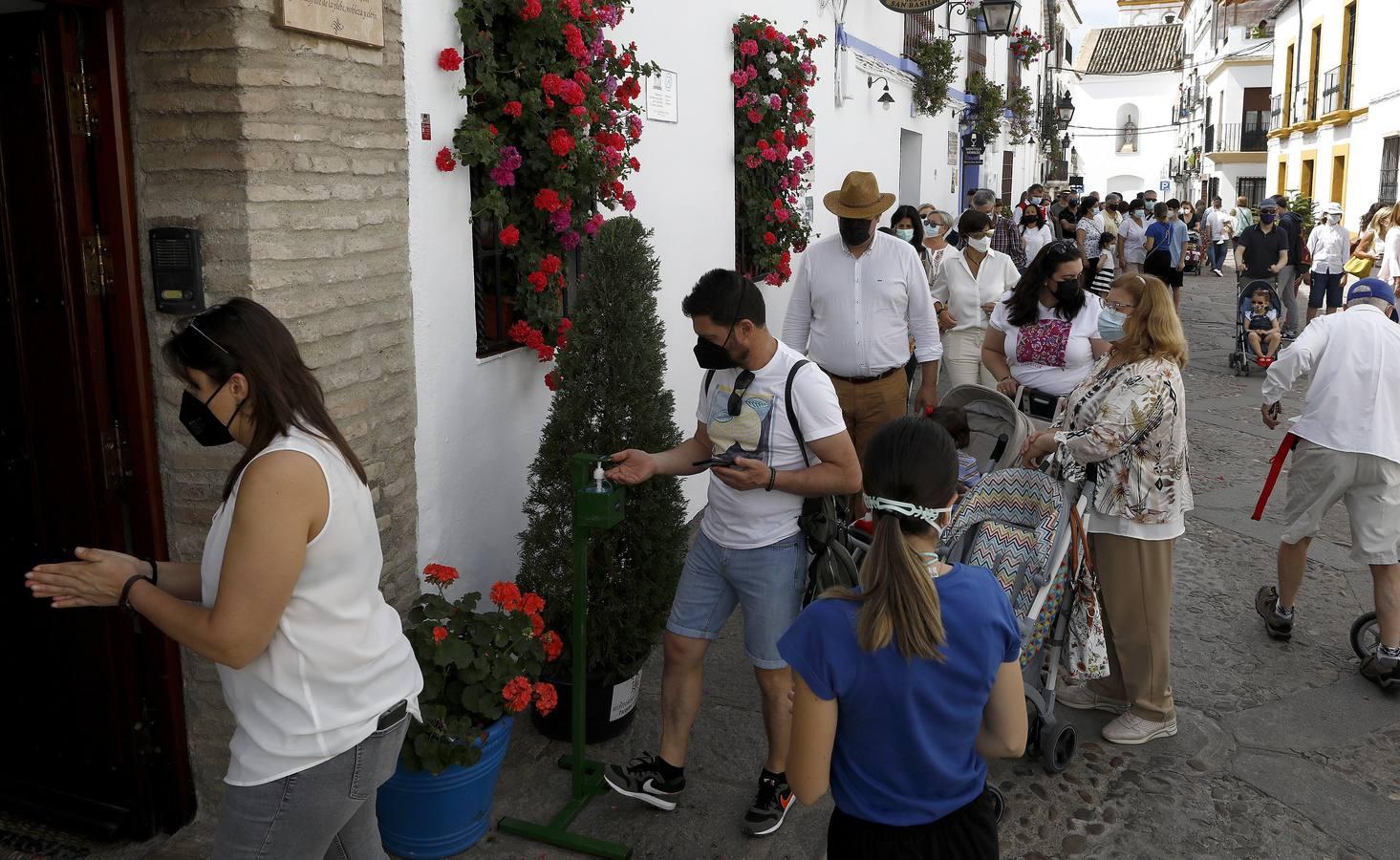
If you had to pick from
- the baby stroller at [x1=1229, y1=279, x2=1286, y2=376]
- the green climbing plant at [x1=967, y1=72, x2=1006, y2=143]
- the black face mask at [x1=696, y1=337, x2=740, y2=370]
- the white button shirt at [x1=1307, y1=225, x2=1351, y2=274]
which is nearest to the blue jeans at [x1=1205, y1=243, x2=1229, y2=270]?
the green climbing plant at [x1=967, y1=72, x2=1006, y2=143]

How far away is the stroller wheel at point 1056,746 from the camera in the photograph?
4.24 meters

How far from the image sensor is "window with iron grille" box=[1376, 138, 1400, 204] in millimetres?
21703

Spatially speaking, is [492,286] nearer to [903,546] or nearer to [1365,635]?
[903,546]

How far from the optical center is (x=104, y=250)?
10.9 feet

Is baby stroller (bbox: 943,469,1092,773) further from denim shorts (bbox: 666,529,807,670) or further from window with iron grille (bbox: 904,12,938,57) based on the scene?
window with iron grille (bbox: 904,12,938,57)

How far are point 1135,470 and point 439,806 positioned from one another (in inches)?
113

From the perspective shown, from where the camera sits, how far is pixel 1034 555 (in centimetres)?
398

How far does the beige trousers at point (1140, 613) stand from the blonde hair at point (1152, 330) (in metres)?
0.76

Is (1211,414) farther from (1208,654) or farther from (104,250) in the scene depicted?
(104,250)

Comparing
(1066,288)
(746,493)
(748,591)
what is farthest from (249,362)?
(1066,288)

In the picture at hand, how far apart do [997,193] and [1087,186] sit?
57674mm

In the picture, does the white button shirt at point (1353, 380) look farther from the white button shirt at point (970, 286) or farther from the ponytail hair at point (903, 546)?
the ponytail hair at point (903, 546)

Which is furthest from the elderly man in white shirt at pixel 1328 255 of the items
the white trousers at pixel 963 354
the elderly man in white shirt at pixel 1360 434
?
the elderly man in white shirt at pixel 1360 434

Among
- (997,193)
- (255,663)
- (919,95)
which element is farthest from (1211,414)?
(997,193)
